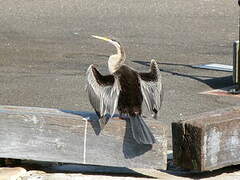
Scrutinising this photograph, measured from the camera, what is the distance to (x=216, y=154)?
671 centimetres

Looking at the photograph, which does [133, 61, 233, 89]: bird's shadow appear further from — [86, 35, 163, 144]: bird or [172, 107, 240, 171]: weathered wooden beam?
[86, 35, 163, 144]: bird

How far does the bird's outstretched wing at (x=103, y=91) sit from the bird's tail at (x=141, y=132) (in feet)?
0.75

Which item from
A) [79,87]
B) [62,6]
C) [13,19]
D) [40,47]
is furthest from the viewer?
[62,6]

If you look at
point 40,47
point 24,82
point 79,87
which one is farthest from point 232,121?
point 40,47

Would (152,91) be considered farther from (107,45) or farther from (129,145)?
(107,45)

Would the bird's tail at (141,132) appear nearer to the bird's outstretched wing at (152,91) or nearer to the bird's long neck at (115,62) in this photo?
the bird's outstretched wing at (152,91)

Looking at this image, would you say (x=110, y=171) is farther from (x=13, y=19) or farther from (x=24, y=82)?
(x=13, y=19)

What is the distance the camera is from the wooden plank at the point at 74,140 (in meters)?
6.67

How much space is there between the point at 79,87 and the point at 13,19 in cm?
942

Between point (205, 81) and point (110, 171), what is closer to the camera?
point (110, 171)

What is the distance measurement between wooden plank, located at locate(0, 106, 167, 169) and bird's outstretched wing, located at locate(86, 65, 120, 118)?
20cm

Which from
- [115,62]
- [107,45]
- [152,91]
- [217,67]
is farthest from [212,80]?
[152,91]

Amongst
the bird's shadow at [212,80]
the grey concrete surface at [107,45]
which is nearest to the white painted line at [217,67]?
the grey concrete surface at [107,45]

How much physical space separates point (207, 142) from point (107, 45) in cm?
1011
